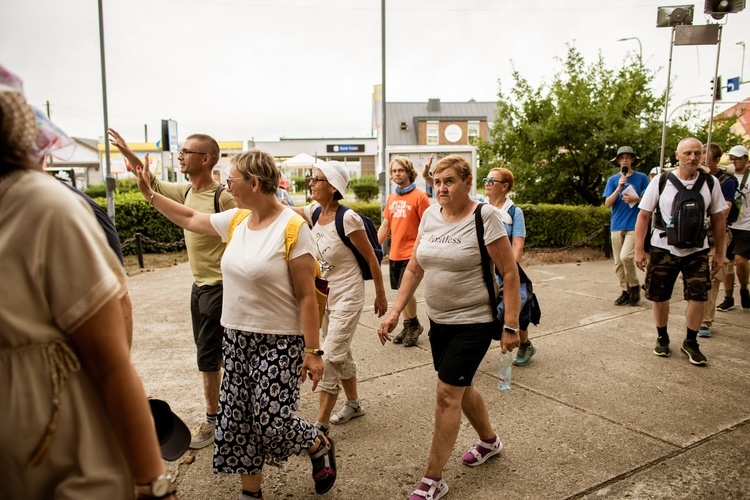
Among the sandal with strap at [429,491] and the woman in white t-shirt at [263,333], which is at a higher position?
the woman in white t-shirt at [263,333]

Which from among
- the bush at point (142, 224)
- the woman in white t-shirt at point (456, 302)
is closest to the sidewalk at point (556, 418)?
the woman in white t-shirt at point (456, 302)

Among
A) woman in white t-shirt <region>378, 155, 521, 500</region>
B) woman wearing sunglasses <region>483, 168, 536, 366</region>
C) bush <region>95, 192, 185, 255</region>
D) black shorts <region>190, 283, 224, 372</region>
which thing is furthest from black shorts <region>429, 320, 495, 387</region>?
bush <region>95, 192, 185, 255</region>

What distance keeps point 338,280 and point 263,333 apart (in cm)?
125

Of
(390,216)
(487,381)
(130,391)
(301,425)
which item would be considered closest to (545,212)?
(390,216)

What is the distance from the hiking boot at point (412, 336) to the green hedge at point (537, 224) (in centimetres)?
675

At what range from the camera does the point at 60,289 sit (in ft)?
4.07

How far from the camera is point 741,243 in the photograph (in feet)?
22.4

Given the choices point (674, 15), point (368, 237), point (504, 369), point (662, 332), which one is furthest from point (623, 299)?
point (368, 237)

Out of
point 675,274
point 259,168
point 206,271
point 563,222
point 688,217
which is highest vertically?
point 259,168

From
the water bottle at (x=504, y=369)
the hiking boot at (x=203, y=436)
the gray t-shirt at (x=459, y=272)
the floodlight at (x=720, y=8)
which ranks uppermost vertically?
the floodlight at (x=720, y=8)

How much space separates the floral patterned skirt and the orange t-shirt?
306cm

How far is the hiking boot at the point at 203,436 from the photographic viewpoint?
3.76m

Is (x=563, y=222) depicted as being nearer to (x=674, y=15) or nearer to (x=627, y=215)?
(x=627, y=215)

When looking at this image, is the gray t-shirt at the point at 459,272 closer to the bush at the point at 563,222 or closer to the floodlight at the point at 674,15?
the floodlight at the point at 674,15
